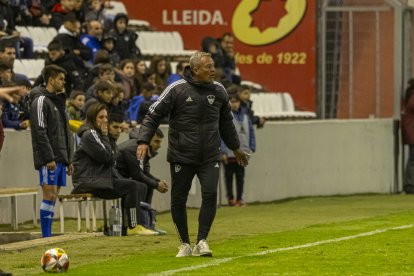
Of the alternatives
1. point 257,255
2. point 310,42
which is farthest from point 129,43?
point 257,255

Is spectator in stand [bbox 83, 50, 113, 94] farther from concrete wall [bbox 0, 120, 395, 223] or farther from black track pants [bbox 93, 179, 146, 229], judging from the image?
black track pants [bbox 93, 179, 146, 229]

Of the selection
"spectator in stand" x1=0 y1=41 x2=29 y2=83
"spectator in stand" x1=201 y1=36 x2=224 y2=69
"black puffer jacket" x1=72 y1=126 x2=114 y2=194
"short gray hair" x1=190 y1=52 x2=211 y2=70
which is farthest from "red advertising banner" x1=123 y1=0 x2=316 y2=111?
"short gray hair" x1=190 y1=52 x2=211 y2=70

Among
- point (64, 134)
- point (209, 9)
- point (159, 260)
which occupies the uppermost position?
point (209, 9)

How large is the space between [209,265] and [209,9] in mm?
19290

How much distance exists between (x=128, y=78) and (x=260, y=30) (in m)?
8.61

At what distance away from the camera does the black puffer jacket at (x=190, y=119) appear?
15008 millimetres

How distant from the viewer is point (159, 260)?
14.6 meters

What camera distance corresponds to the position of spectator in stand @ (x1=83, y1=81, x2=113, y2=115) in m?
20.2

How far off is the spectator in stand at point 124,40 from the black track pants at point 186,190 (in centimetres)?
1168

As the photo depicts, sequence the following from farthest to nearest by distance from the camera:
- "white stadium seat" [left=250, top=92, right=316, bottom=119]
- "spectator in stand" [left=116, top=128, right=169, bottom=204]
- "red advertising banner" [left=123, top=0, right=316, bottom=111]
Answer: "red advertising banner" [left=123, top=0, right=316, bottom=111], "white stadium seat" [left=250, top=92, right=316, bottom=119], "spectator in stand" [left=116, top=128, right=169, bottom=204]

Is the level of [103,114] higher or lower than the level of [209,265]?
higher

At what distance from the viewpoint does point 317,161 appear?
27578 millimetres

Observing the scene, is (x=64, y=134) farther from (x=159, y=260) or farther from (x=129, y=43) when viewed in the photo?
(x=129, y=43)

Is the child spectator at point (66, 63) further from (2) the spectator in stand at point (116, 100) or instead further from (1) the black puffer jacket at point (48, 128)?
(1) the black puffer jacket at point (48, 128)
